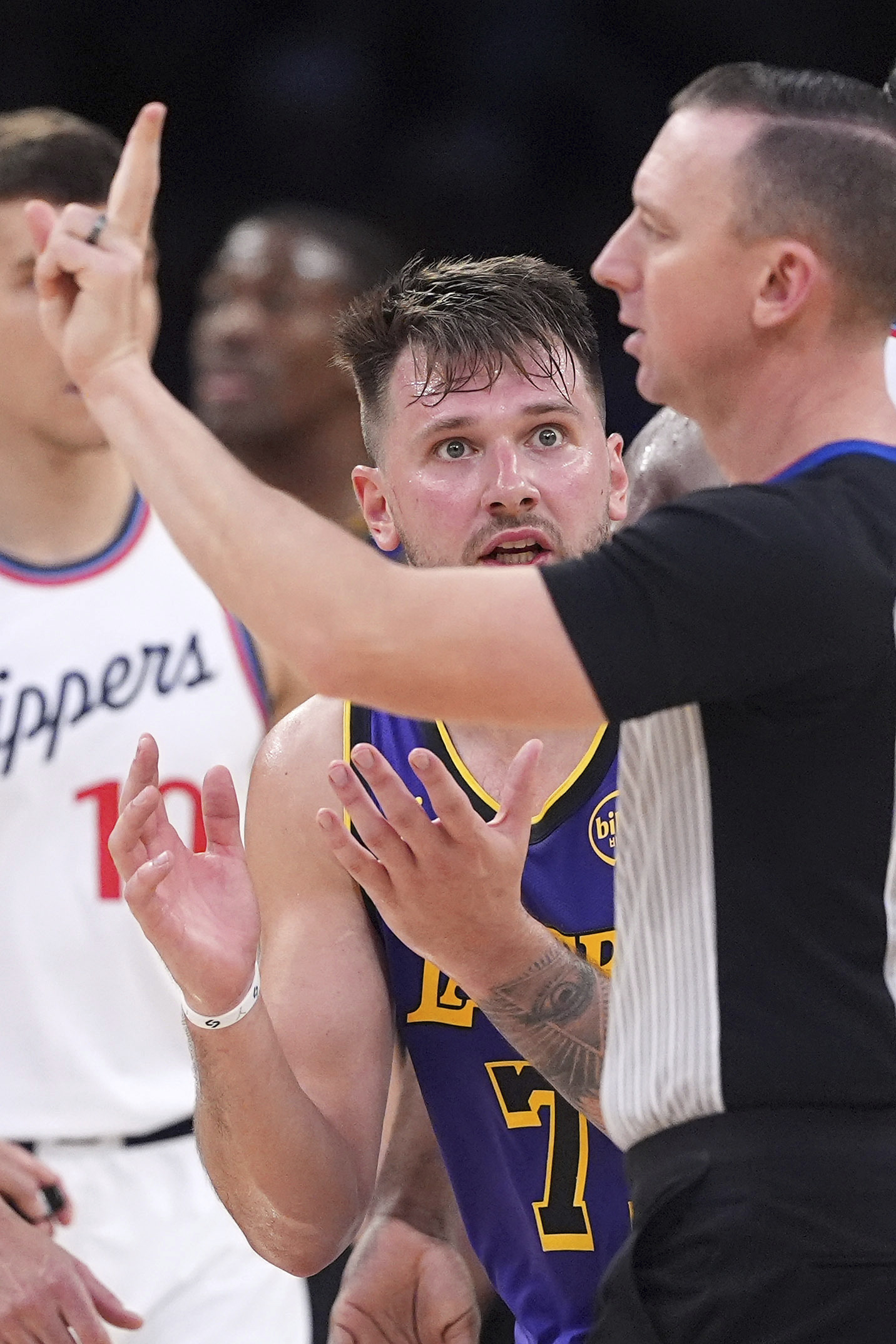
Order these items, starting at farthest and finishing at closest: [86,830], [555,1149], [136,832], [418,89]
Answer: [418,89] → [86,830] → [555,1149] → [136,832]

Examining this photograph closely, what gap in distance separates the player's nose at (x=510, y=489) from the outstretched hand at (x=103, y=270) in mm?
911

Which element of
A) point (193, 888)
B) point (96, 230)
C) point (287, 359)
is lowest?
point (193, 888)

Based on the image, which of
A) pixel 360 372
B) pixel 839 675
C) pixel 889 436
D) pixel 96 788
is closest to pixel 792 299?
pixel 889 436

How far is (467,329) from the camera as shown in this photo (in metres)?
3.33

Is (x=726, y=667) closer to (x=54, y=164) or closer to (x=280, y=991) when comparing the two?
(x=280, y=991)

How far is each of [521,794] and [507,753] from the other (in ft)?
2.43

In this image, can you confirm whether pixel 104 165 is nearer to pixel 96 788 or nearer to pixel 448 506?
pixel 96 788

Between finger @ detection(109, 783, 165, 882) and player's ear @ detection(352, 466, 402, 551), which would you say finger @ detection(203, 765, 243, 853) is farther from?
player's ear @ detection(352, 466, 402, 551)

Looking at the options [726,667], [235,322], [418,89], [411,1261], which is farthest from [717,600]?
[418,89]

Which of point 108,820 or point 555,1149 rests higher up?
point 108,820

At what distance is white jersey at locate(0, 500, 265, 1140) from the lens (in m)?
4.07

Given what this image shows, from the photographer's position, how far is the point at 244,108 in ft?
25.4

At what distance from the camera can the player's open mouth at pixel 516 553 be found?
3.12 metres

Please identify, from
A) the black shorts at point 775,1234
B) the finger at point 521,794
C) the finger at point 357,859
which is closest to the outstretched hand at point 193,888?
the finger at point 357,859
